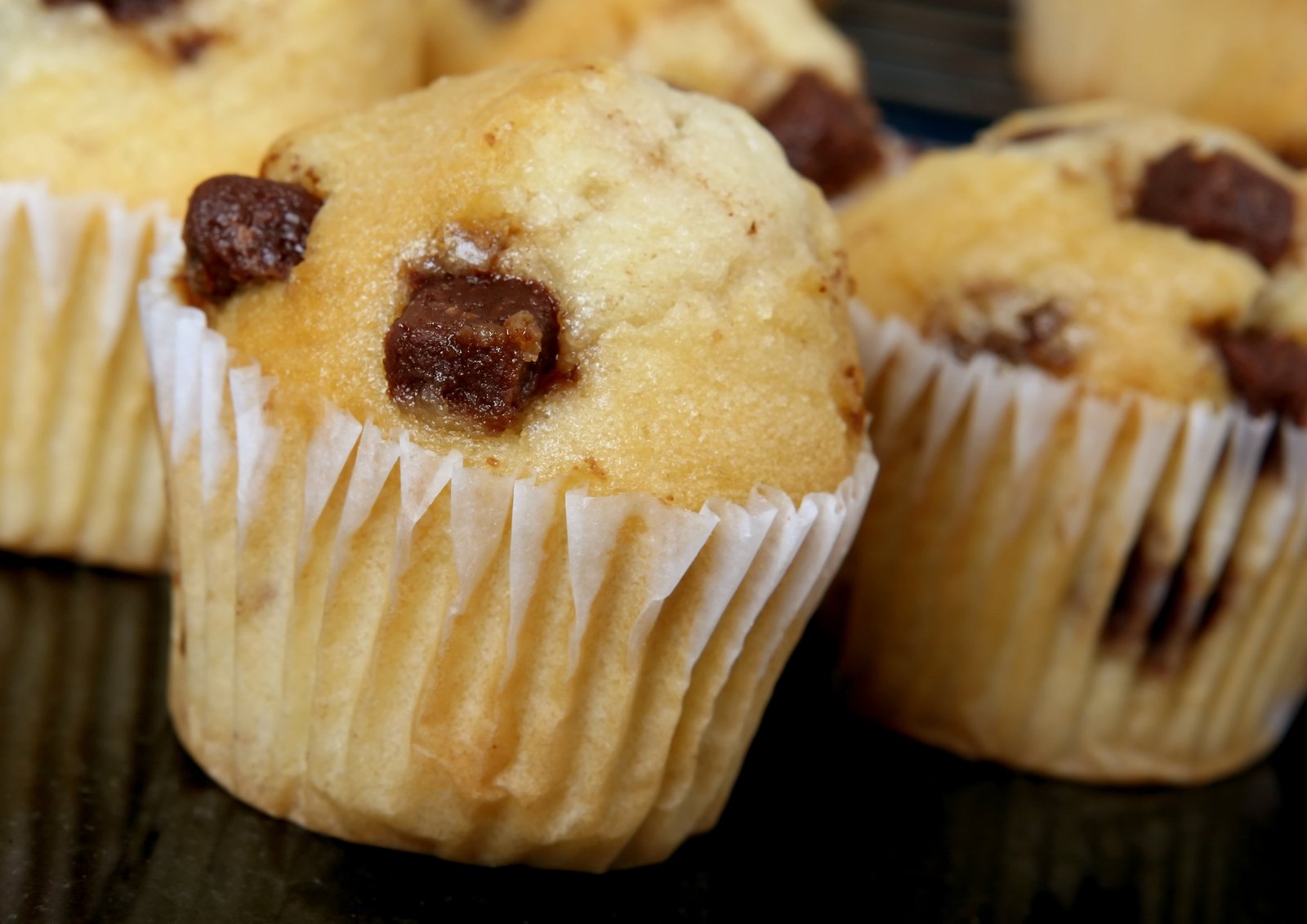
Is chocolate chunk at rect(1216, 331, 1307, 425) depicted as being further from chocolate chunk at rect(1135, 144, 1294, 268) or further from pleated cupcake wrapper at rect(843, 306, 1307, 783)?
chocolate chunk at rect(1135, 144, 1294, 268)

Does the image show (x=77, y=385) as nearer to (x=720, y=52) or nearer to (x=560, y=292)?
(x=560, y=292)

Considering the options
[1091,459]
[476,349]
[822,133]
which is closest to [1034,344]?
[1091,459]

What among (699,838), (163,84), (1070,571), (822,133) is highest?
(163,84)

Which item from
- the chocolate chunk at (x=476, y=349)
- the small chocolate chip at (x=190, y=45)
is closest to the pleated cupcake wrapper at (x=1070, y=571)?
the chocolate chunk at (x=476, y=349)

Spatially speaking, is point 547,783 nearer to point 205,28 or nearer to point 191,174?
point 191,174

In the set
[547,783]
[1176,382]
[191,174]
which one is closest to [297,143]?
[191,174]
